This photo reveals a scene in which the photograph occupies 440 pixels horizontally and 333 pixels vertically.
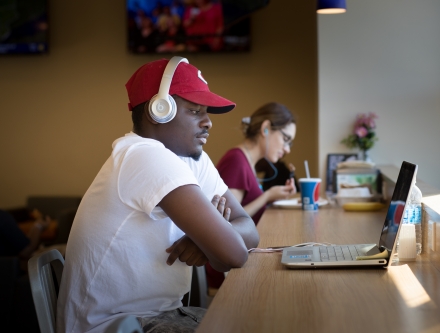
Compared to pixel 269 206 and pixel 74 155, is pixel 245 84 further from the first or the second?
pixel 269 206

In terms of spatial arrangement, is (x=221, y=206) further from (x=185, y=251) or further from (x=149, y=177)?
(x=149, y=177)

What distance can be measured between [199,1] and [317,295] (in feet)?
13.9

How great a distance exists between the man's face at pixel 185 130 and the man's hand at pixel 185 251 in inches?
11.5

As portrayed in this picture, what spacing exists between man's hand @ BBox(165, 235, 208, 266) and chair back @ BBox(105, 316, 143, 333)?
0.52 m

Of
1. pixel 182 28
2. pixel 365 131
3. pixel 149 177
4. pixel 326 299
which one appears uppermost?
pixel 182 28

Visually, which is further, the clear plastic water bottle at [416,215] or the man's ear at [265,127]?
the man's ear at [265,127]

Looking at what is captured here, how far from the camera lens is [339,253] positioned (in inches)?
68.3

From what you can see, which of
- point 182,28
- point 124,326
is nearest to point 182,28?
point 182,28

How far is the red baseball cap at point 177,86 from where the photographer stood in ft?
5.69

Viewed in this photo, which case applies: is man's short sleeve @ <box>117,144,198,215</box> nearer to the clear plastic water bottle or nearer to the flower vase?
the clear plastic water bottle

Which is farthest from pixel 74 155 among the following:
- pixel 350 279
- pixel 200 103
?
pixel 350 279

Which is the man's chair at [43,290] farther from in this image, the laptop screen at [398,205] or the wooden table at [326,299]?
the laptop screen at [398,205]

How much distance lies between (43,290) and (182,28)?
397cm

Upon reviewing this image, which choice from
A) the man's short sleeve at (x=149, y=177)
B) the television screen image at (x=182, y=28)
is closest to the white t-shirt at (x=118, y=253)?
the man's short sleeve at (x=149, y=177)
